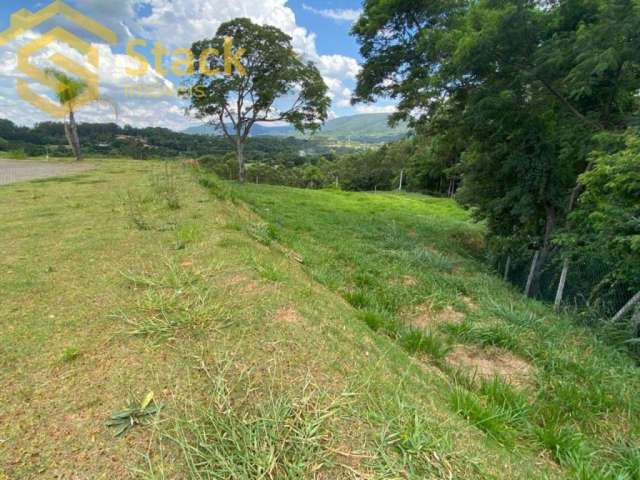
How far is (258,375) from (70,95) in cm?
2075

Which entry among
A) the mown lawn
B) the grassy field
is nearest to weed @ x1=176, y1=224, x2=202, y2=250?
the grassy field

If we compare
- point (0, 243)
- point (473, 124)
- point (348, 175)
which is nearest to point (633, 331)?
point (473, 124)

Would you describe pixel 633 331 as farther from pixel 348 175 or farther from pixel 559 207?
pixel 348 175

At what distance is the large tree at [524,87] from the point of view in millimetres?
4582

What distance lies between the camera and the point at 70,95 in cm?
1594

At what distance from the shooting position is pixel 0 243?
317cm

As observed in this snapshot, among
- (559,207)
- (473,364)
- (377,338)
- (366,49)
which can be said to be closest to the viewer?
(377,338)

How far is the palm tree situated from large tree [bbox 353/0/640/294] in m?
15.3

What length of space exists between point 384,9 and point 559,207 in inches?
257

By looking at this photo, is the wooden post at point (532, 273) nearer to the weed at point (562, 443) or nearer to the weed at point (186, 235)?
the weed at point (562, 443)

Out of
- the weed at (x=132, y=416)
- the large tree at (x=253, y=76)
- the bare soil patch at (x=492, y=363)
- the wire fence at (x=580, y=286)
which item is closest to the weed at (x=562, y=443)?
the bare soil patch at (x=492, y=363)

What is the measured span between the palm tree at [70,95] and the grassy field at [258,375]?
15.8 metres

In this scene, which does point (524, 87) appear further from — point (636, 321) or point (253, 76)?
point (253, 76)

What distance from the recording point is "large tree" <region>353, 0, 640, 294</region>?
15.0 ft
